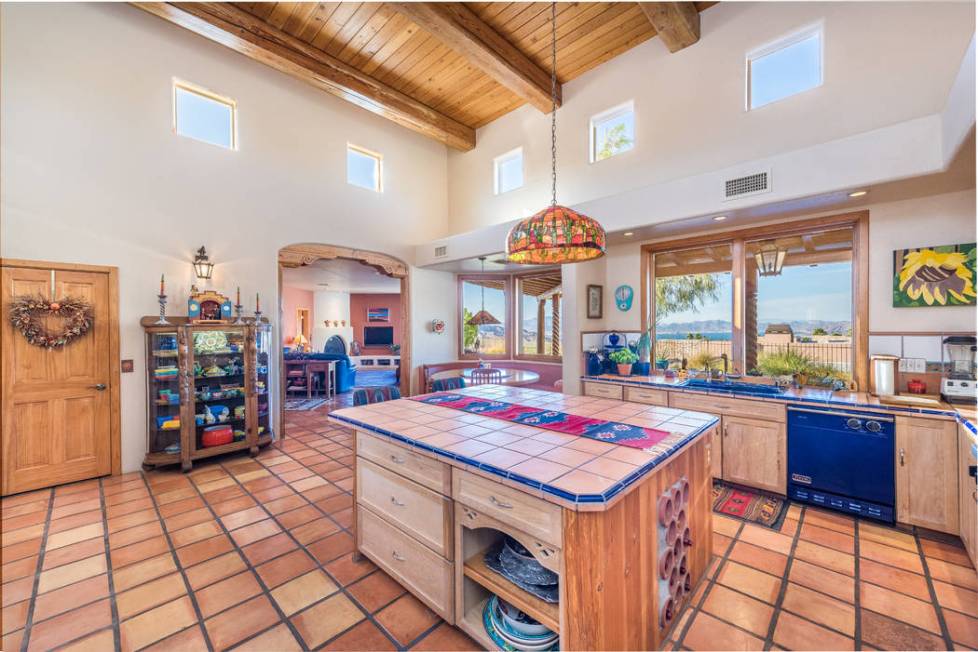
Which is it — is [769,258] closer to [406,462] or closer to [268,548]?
[406,462]

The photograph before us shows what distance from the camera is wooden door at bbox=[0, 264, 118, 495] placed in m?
3.24

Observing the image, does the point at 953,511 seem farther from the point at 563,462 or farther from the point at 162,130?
the point at 162,130

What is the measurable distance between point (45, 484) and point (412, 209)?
16.2 feet

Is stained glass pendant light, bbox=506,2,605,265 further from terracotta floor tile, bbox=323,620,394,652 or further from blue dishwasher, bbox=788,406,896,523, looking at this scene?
blue dishwasher, bbox=788,406,896,523

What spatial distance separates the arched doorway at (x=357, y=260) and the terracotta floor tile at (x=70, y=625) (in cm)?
275

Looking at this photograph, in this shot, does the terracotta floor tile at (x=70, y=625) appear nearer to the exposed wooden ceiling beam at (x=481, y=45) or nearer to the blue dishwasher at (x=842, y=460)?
the blue dishwasher at (x=842, y=460)

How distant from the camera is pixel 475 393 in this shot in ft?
9.93

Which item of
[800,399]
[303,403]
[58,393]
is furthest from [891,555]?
[303,403]

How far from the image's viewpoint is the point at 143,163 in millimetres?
3834

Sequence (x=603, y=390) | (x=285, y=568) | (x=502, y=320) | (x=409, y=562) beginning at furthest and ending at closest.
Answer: (x=502, y=320), (x=603, y=390), (x=285, y=568), (x=409, y=562)

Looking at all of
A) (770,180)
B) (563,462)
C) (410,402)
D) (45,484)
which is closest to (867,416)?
(770,180)

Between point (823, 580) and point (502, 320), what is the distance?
15.9 feet

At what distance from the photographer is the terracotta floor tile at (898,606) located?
1825mm

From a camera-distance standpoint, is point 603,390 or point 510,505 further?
point 603,390
